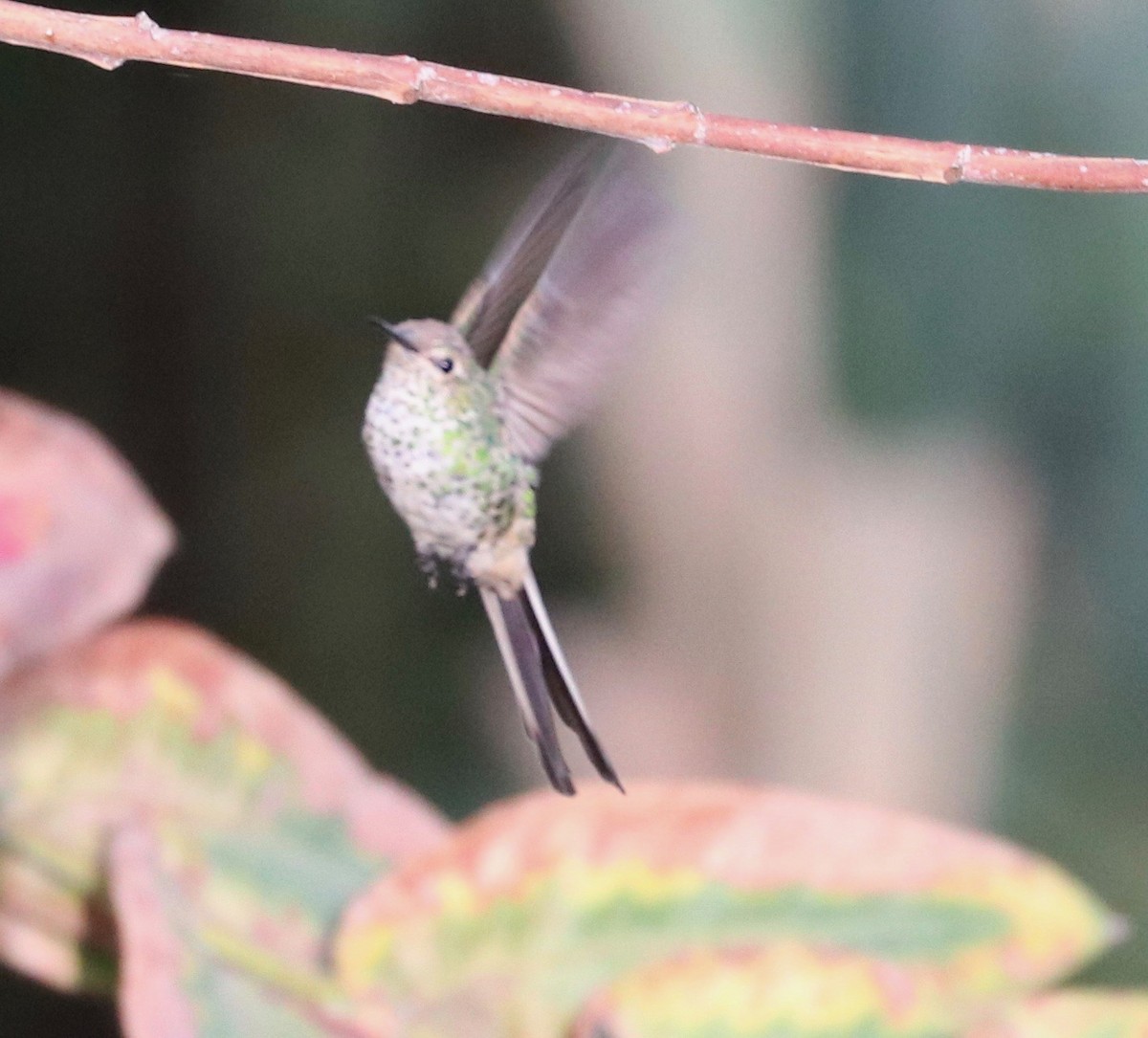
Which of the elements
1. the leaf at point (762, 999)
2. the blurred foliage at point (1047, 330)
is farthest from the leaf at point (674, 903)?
the blurred foliage at point (1047, 330)

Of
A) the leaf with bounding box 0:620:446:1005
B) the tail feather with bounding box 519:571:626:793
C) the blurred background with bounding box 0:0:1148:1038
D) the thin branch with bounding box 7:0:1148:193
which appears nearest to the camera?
the thin branch with bounding box 7:0:1148:193

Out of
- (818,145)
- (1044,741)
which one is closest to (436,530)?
(818,145)

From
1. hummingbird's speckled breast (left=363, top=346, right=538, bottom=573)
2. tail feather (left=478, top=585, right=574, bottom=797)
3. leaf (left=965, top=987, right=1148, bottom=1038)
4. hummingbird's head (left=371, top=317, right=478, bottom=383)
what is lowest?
leaf (left=965, top=987, right=1148, bottom=1038)

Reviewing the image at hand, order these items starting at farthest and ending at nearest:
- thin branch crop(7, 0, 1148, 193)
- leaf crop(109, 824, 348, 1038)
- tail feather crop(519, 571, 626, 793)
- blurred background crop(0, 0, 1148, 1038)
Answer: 1. blurred background crop(0, 0, 1148, 1038)
2. leaf crop(109, 824, 348, 1038)
3. tail feather crop(519, 571, 626, 793)
4. thin branch crop(7, 0, 1148, 193)

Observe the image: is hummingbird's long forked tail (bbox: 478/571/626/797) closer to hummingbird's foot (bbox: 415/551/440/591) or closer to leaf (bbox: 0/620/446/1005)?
hummingbird's foot (bbox: 415/551/440/591)

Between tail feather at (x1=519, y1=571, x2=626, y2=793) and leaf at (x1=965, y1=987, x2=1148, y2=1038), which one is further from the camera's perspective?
leaf at (x1=965, y1=987, x2=1148, y2=1038)

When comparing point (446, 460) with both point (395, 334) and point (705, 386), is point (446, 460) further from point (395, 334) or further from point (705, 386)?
point (705, 386)

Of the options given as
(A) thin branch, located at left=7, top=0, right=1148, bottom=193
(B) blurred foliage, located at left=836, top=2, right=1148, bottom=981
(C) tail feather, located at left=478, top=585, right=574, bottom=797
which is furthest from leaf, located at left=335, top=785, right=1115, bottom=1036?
(A) thin branch, located at left=7, top=0, right=1148, bottom=193
